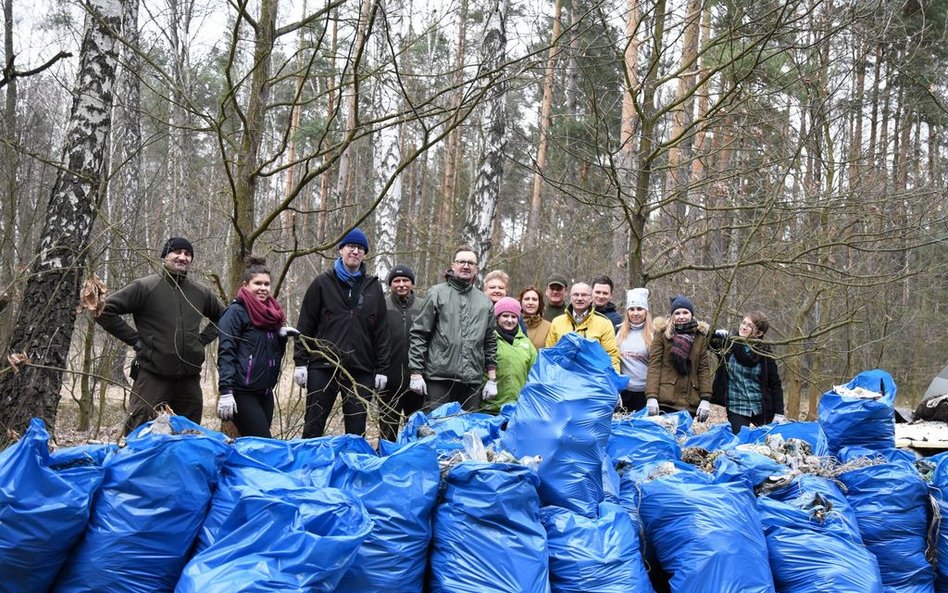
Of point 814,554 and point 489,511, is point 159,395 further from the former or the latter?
point 814,554

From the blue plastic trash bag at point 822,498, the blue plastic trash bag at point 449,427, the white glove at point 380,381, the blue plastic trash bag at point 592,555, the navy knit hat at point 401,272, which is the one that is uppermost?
the navy knit hat at point 401,272

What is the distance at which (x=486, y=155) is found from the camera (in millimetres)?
6781

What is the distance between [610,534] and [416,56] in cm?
1575

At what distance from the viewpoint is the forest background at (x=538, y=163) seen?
4.09 meters

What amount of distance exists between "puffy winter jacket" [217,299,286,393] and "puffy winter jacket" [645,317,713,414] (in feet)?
8.47

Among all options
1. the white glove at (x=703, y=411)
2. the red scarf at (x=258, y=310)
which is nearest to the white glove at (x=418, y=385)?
the red scarf at (x=258, y=310)

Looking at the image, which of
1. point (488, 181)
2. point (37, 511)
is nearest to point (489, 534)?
point (37, 511)

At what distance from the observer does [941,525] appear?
3.53m

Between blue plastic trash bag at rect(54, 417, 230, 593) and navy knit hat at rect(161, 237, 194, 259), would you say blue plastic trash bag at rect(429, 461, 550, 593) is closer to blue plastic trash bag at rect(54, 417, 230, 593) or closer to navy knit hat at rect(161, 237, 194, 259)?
blue plastic trash bag at rect(54, 417, 230, 593)

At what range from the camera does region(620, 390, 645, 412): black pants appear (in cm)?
546

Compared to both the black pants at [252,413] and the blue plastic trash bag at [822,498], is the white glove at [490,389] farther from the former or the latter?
the blue plastic trash bag at [822,498]

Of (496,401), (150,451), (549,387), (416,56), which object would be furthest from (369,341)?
(416,56)

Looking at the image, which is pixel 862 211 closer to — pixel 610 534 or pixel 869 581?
pixel 869 581

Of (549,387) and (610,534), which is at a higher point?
(549,387)
